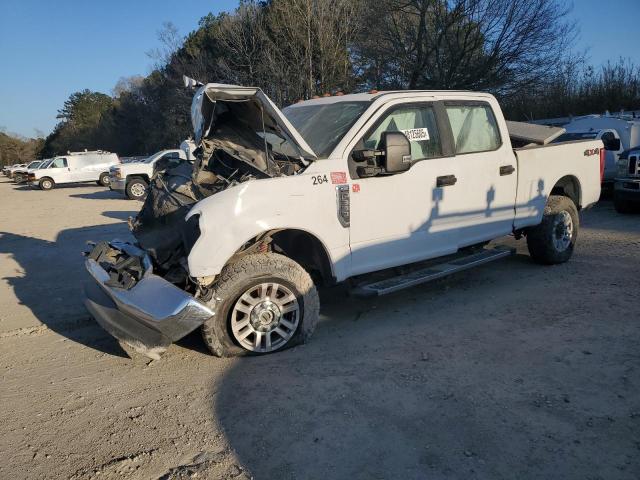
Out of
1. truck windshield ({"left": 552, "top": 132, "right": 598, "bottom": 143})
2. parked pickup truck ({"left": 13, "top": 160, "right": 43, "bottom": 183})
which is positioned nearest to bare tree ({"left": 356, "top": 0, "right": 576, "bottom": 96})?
truck windshield ({"left": 552, "top": 132, "right": 598, "bottom": 143})

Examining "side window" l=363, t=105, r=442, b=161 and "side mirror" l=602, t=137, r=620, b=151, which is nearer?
"side window" l=363, t=105, r=442, b=161

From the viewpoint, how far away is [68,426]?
331cm

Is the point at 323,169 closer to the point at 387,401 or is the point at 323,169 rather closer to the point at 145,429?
the point at 387,401

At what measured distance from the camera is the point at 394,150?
432 cm

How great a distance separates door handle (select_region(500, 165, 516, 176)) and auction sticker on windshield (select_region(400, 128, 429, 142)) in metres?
1.10

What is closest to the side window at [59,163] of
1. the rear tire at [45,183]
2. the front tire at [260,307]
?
the rear tire at [45,183]

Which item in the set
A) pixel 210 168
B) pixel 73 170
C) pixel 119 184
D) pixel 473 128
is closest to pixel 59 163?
pixel 73 170

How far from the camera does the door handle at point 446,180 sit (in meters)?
4.96

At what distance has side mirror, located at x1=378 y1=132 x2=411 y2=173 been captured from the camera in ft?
14.1

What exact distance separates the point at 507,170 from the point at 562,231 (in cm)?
151

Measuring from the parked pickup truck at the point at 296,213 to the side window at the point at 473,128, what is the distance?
17 millimetres

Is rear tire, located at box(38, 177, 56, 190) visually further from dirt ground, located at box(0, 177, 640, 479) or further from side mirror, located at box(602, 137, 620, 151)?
side mirror, located at box(602, 137, 620, 151)

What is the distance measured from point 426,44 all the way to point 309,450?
1992 centimetres

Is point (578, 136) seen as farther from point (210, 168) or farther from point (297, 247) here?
point (210, 168)
